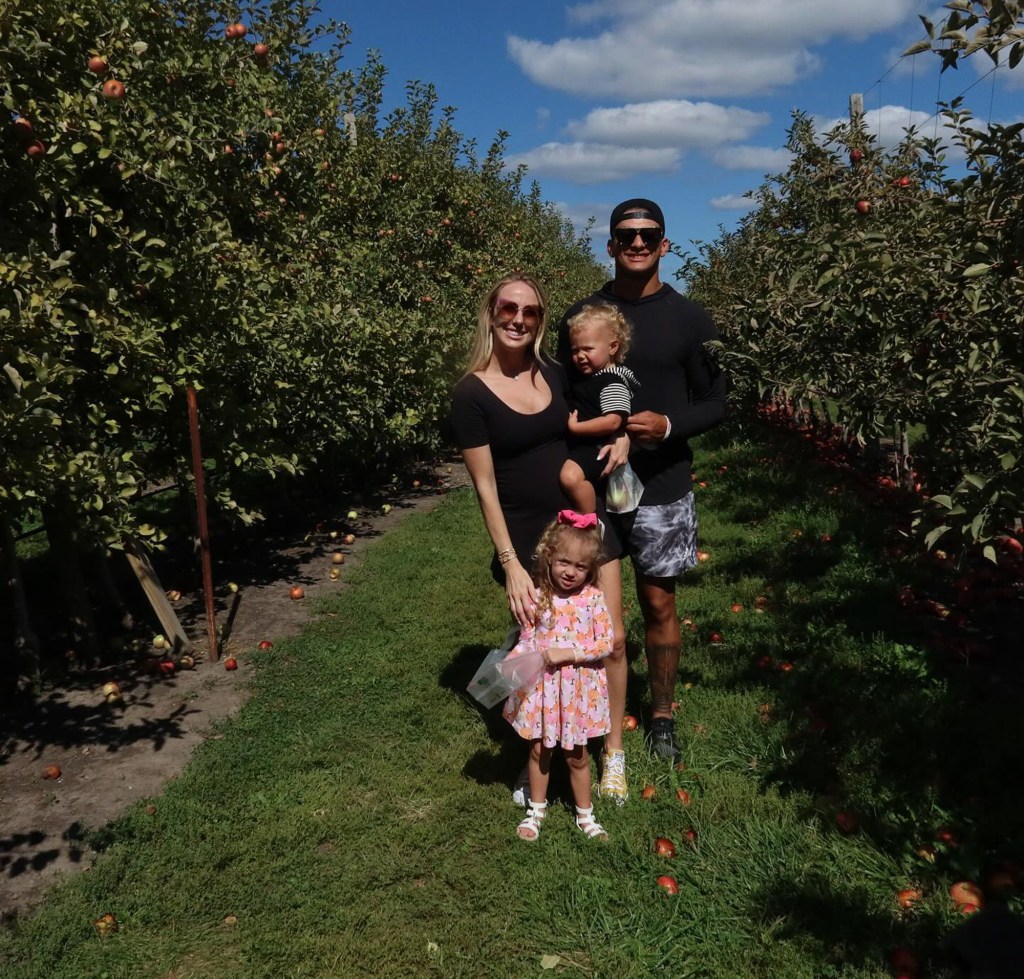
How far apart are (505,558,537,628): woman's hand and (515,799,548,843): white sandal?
0.85m

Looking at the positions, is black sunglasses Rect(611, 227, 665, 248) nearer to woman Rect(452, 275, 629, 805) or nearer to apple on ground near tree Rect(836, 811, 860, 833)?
woman Rect(452, 275, 629, 805)

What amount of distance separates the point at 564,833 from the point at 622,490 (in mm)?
1494

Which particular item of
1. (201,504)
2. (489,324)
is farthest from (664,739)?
(201,504)

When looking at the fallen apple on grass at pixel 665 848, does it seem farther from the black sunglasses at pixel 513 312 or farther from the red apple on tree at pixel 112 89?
the red apple on tree at pixel 112 89

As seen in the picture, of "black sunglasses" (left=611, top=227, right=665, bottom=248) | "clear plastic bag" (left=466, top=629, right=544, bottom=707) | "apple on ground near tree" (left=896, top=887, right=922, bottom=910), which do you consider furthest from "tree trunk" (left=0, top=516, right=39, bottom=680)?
"apple on ground near tree" (left=896, top=887, right=922, bottom=910)

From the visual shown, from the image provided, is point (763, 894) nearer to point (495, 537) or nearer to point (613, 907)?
point (613, 907)

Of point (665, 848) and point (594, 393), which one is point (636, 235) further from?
point (665, 848)

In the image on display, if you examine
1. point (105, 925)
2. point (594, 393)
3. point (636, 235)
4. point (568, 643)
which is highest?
point (636, 235)

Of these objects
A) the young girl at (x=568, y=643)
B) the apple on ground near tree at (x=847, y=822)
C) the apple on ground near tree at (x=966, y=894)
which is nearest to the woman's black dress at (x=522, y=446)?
the young girl at (x=568, y=643)

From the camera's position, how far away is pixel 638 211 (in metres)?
3.31

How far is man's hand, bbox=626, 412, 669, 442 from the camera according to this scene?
334cm

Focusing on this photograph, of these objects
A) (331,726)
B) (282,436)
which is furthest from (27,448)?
(282,436)

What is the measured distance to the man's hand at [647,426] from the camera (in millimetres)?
3336

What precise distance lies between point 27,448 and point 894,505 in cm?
723
